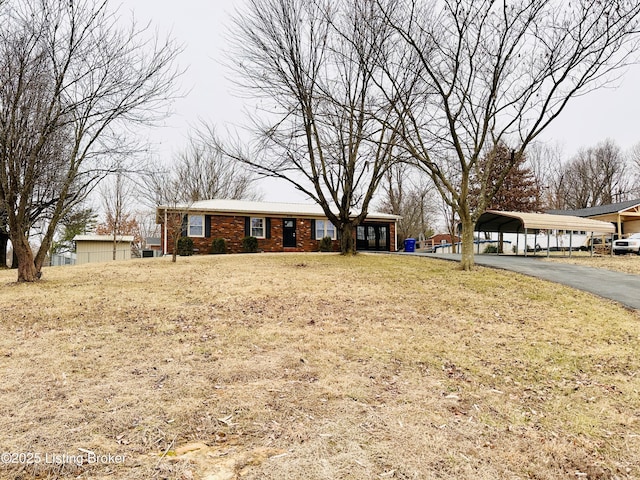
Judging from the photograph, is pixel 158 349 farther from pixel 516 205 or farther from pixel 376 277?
pixel 516 205

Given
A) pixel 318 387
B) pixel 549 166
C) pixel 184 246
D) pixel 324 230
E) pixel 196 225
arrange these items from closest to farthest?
pixel 318 387
pixel 184 246
pixel 196 225
pixel 324 230
pixel 549 166

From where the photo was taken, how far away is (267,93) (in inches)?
505

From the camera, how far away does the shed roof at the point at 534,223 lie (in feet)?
49.9

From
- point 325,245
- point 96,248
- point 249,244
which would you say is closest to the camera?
point 249,244

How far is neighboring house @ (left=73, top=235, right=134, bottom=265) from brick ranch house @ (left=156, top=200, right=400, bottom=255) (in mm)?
6125

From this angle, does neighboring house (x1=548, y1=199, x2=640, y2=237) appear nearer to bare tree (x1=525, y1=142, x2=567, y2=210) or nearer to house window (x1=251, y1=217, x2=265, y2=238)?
bare tree (x1=525, y1=142, x2=567, y2=210)

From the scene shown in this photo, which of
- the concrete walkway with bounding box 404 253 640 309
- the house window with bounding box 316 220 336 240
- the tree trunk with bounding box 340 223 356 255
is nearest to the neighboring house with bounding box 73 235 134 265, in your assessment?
the house window with bounding box 316 220 336 240

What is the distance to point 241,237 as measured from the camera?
65.9 ft

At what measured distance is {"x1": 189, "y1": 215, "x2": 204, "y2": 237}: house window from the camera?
1920cm

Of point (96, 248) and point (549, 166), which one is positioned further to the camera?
point (549, 166)

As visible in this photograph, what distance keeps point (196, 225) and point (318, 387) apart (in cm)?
1712

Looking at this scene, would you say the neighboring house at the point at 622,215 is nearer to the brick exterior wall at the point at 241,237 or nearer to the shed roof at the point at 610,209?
the shed roof at the point at 610,209

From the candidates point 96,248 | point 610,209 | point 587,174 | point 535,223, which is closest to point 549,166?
point 587,174

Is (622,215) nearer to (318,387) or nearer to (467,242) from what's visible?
(467,242)
